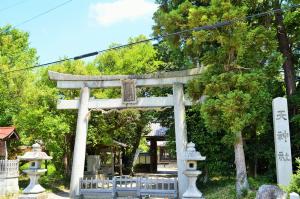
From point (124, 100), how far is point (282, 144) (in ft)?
26.5

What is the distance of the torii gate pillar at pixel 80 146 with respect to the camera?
16.1 metres

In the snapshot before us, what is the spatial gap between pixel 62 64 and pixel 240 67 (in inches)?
476

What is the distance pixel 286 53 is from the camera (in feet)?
51.9

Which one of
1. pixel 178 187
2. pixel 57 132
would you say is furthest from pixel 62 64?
pixel 178 187

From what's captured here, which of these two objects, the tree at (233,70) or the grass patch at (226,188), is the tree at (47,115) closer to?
the grass patch at (226,188)

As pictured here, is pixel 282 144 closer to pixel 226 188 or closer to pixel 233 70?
pixel 233 70

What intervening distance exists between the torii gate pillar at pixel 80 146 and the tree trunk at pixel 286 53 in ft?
31.3

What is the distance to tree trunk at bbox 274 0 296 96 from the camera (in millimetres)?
15469

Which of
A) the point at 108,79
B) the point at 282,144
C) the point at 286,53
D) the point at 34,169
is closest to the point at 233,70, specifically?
the point at 282,144

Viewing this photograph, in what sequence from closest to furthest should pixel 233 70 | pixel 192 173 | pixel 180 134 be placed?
pixel 192 173 → pixel 233 70 → pixel 180 134

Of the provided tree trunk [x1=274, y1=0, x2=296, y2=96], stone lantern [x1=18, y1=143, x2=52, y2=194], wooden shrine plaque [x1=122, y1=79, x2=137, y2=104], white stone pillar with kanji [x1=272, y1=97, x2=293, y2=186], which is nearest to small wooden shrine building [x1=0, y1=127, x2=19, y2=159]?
stone lantern [x1=18, y1=143, x2=52, y2=194]

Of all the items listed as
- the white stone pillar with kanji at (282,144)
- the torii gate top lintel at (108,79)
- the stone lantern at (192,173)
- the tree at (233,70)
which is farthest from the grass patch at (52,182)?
the white stone pillar with kanji at (282,144)

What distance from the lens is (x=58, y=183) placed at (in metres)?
20.6

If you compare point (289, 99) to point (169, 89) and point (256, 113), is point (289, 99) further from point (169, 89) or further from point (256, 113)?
point (169, 89)
